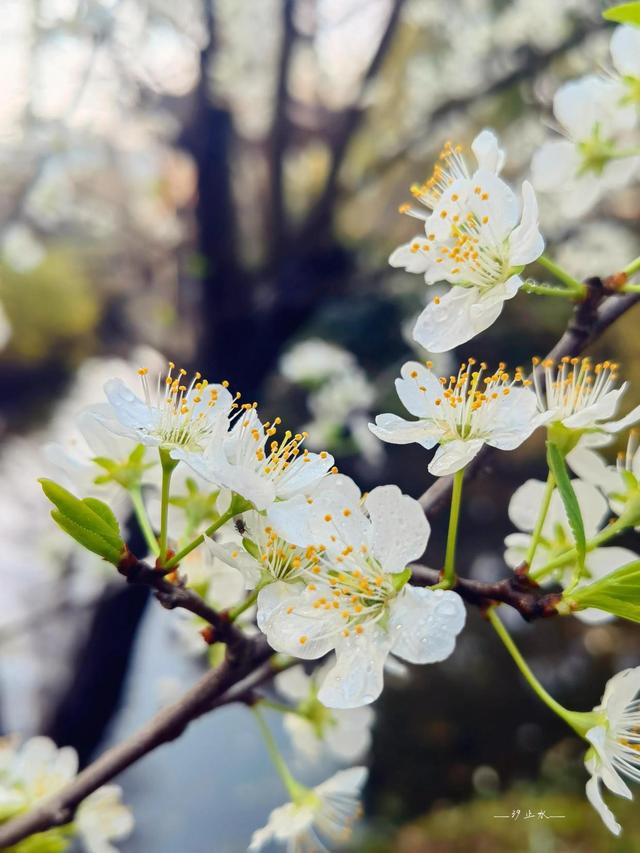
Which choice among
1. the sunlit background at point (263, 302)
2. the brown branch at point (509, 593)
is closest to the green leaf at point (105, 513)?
the brown branch at point (509, 593)

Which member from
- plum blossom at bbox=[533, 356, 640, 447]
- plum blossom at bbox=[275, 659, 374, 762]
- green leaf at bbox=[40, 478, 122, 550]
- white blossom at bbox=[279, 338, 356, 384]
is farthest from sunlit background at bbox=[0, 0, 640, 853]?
green leaf at bbox=[40, 478, 122, 550]

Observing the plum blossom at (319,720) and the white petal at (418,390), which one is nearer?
the white petal at (418,390)

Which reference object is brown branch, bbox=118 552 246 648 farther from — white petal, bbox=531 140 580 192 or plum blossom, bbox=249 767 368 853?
white petal, bbox=531 140 580 192

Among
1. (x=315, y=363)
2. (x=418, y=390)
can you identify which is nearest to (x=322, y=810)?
(x=418, y=390)

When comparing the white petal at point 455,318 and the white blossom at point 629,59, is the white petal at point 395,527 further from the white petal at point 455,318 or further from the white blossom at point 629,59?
the white blossom at point 629,59

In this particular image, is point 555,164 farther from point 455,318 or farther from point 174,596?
point 174,596
